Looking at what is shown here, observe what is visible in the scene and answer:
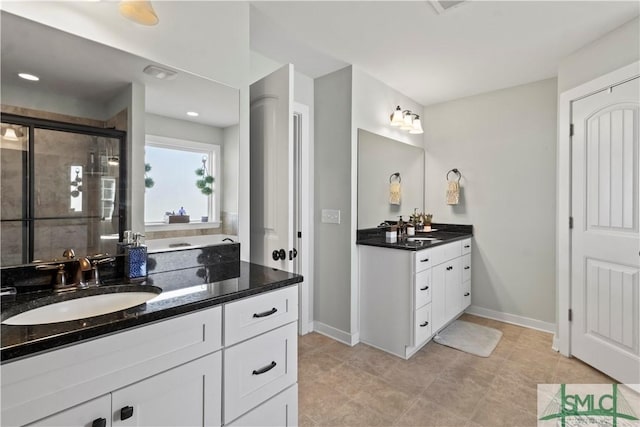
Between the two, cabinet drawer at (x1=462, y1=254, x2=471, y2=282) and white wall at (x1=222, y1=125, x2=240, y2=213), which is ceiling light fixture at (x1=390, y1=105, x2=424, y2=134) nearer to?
cabinet drawer at (x1=462, y1=254, x2=471, y2=282)

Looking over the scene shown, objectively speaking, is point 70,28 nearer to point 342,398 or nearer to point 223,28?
point 223,28

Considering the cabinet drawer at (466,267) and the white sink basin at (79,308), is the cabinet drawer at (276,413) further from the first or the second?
the cabinet drawer at (466,267)

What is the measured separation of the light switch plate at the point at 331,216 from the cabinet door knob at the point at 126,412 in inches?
81.1

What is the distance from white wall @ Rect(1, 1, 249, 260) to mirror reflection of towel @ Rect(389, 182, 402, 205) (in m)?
1.89

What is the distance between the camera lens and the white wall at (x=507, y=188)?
9.86 ft

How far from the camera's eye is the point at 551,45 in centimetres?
234

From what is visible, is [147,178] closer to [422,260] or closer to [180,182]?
[180,182]

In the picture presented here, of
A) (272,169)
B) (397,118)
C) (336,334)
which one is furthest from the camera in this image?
(397,118)

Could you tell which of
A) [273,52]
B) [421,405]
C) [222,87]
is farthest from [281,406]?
[273,52]

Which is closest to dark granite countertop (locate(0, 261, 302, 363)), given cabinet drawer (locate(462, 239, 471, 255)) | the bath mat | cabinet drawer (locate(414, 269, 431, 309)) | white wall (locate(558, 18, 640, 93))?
cabinet drawer (locate(414, 269, 431, 309))

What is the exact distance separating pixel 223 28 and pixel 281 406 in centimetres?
192

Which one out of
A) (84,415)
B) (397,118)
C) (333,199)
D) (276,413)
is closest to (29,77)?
(84,415)

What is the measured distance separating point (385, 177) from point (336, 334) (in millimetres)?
1647

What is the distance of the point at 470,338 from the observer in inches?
111
